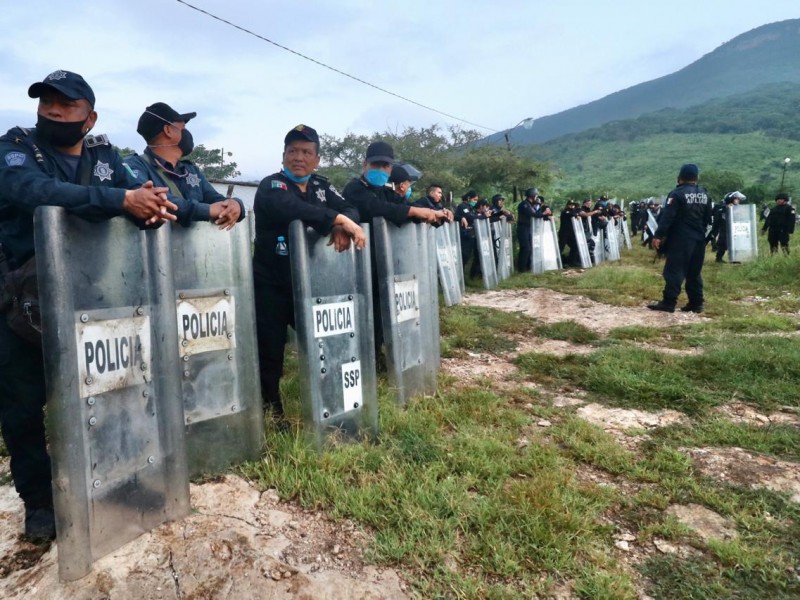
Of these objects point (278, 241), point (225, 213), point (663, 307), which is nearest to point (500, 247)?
point (663, 307)

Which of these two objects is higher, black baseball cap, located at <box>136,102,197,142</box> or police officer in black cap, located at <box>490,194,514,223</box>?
police officer in black cap, located at <box>490,194,514,223</box>

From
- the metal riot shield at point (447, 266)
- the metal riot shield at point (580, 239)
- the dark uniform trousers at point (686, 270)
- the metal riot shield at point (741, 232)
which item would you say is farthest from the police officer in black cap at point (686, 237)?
the metal riot shield at point (580, 239)

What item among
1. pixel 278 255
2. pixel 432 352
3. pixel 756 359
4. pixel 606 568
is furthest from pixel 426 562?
pixel 756 359

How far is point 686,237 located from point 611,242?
8.78 m

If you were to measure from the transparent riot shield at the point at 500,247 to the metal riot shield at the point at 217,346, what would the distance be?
881 centimetres

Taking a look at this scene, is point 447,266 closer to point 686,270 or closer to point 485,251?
point 485,251

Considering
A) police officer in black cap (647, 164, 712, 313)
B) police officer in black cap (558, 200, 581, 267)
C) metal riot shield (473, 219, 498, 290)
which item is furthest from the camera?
police officer in black cap (558, 200, 581, 267)

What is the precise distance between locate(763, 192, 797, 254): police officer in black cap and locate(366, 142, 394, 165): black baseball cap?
41.4ft

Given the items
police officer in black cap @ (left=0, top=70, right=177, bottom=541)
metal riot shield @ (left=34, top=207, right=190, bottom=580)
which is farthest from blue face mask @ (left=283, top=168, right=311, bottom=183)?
metal riot shield @ (left=34, top=207, right=190, bottom=580)

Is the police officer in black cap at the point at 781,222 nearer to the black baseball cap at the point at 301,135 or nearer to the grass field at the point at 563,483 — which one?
the grass field at the point at 563,483

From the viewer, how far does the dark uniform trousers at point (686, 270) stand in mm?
7336

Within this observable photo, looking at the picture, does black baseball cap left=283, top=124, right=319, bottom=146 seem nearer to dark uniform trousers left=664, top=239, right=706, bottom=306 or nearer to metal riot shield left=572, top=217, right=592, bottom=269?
dark uniform trousers left=664, top=239, right=706, bottom=306

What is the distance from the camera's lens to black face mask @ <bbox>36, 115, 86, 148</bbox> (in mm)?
2070

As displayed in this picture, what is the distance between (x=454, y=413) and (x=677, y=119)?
132 m
